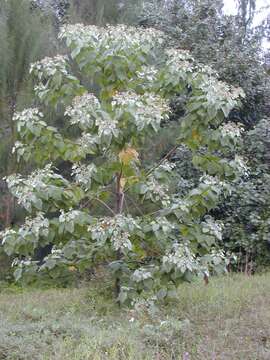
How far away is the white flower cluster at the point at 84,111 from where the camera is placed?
17.9 feet

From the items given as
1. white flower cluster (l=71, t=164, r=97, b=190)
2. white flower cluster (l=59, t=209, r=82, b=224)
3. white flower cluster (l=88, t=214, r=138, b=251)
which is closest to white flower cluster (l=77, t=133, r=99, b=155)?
white flower cluster (l=71, t=164, r=97, b=190)

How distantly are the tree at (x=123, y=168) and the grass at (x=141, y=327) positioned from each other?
0.37m

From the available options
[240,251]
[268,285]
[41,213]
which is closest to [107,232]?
[41,213]

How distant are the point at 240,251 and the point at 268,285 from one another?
9.27 feet

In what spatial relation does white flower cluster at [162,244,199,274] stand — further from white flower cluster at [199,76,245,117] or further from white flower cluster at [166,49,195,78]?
white flower cluster at [166,49,195,78]

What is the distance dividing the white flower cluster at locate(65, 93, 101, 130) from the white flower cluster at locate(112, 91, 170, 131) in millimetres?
217

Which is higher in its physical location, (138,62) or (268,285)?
(138,62)

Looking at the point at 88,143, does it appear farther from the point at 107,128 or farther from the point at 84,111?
the point at 107,128

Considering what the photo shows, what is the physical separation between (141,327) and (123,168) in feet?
6.06

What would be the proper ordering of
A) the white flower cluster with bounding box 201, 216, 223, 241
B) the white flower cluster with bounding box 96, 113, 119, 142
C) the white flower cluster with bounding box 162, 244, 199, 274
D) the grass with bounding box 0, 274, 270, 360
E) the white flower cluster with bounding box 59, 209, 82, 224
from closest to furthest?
the grass with bounding box 0, 274, 270, 360, the white flower cluster with bounding box 96, 113, 119, 142, the white flower cluster with bounding box 162, 244, 199, 274, the white flower cluster with bounding box 59, 209, 82, 224, the white flower cluster with bounding box 201, 216, 223, 241

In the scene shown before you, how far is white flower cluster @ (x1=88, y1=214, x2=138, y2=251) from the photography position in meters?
5.32

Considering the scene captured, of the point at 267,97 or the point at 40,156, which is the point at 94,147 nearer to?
the point at 40,156

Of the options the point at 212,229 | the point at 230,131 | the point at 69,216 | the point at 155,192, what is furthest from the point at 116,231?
the point at 230,131

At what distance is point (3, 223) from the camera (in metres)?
9.04
